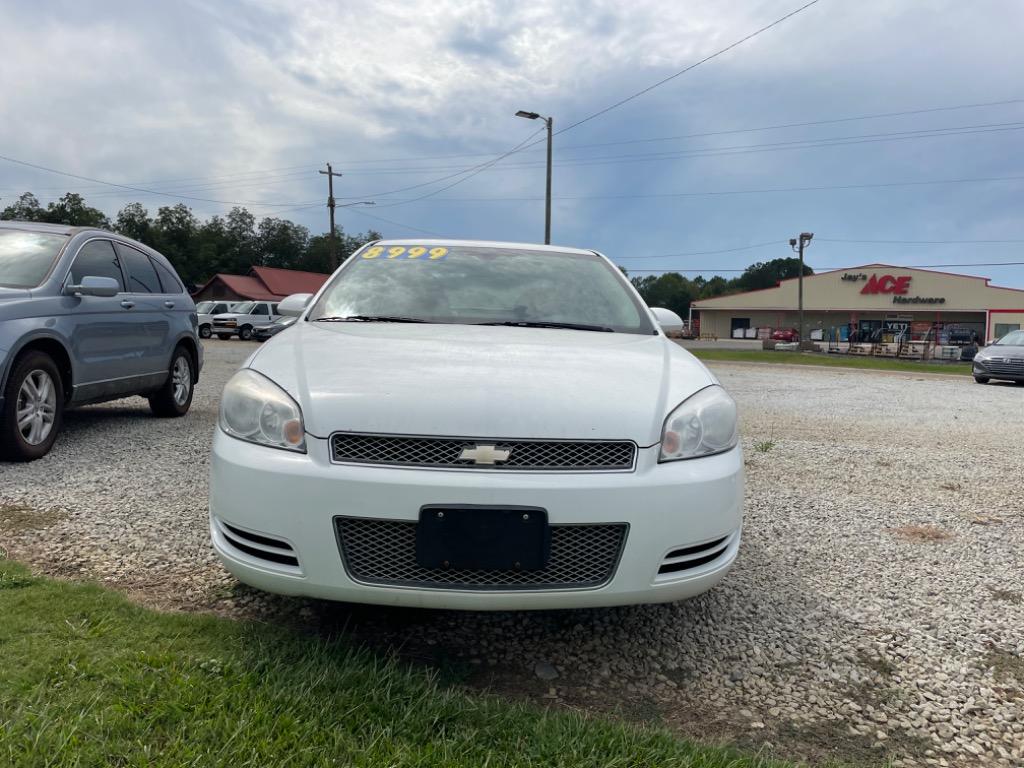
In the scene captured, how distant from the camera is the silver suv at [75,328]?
15.2 feet

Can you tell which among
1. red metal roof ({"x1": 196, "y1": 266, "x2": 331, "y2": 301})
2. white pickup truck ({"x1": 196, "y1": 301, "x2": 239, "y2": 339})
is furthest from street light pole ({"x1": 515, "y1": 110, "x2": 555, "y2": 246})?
red metal roof ({"x1": 196, "y1": 266, "x2": 331, "y2": 301})

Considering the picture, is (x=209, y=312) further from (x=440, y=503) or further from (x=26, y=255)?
(x=440, y=503)

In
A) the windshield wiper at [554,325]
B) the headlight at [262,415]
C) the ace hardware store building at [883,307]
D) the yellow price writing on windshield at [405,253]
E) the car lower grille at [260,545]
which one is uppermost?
the ace hardware store building at [883,307]

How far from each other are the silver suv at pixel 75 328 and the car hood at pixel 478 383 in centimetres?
287

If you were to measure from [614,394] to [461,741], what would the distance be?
1.11 m

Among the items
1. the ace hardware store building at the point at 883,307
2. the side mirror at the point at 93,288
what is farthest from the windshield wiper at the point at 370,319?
the ace hardware store building at the point at 883,307

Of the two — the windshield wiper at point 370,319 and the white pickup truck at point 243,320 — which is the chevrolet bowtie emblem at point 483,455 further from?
the white pickup truck at point 243,320

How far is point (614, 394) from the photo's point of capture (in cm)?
230

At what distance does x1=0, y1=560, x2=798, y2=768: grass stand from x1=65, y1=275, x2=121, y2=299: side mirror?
3.34 m

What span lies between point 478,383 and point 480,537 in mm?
492

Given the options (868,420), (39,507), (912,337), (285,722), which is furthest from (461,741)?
(912,337)

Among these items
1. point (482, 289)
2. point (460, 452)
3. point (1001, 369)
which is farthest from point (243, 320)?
point (460, 452)

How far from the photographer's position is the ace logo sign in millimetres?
58938

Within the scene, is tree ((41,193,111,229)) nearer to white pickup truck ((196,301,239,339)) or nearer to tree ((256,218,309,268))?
tree ((256,218,309,268))
